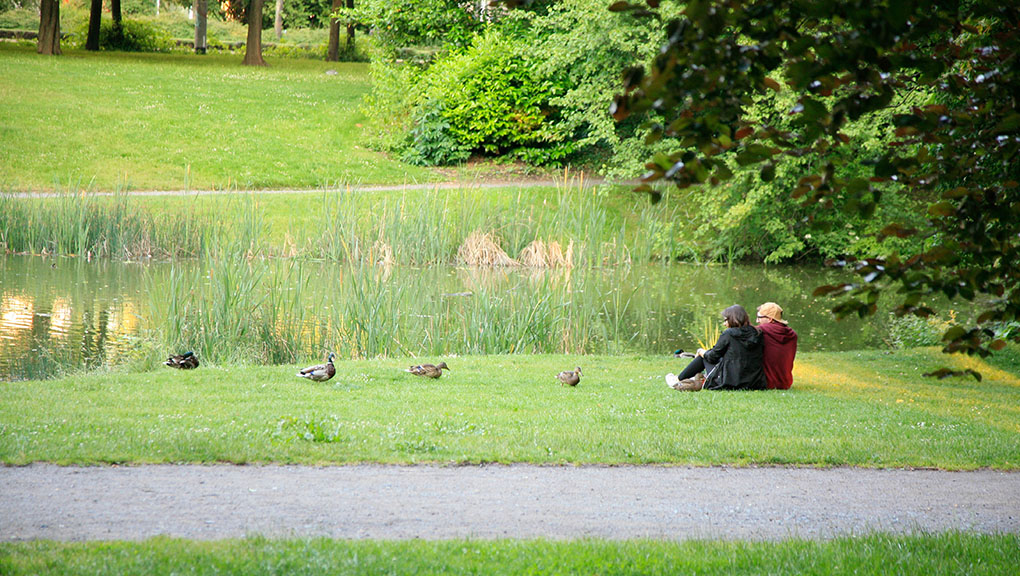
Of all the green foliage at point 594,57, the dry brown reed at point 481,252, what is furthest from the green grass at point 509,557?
the green foliage at point 594,57

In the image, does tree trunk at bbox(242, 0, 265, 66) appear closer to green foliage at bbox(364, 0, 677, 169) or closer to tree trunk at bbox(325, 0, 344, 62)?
tree trunk at bbox(325, 0, 344, 62)

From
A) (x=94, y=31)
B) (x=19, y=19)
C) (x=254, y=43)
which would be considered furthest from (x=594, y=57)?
(x=19, y=19)

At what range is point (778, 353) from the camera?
991 centimetres

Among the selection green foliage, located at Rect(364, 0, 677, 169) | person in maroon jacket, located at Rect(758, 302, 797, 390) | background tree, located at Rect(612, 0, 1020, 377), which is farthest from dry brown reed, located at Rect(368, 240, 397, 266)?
background tree, located at Rect(612, 0, 1020, 377)

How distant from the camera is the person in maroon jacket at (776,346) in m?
9.76

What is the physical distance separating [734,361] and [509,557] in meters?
5.76

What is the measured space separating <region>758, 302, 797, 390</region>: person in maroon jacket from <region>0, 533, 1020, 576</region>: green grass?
4.87m

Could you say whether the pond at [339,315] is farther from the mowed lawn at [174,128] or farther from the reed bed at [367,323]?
the mowed lawn at [174,128]

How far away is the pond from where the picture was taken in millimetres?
12250

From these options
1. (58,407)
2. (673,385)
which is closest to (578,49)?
(673,385)

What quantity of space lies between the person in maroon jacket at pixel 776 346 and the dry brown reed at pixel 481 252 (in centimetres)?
1163

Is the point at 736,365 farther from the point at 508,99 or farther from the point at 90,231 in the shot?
the point at 508,99

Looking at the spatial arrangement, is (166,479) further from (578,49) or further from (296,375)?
(578,49)

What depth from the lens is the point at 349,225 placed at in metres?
19.2
